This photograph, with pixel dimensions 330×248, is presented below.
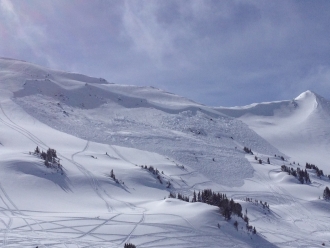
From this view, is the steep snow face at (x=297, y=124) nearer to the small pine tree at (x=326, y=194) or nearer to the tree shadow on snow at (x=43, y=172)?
the small pine tree at (x=326, y=194)

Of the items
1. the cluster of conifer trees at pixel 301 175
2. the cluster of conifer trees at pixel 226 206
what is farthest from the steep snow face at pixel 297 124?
the cluster of conifer trees at pixel 226 206

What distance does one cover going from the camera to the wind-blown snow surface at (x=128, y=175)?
11492 mm

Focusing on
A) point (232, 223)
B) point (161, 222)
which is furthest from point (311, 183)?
point (161, 222)

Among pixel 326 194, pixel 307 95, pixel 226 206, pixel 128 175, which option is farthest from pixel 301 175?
pixel 307 95

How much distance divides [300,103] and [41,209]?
48294 millimetres

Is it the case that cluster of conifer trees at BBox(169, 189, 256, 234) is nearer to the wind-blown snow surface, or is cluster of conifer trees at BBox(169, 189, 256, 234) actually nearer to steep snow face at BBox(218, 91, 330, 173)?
the wind-blown snow surface

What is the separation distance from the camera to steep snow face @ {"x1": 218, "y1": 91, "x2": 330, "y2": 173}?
37.6 metres

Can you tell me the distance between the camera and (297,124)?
45719 mm

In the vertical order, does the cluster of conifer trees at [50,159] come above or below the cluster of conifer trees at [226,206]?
above

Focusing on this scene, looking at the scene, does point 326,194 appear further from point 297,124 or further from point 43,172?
point 297,124

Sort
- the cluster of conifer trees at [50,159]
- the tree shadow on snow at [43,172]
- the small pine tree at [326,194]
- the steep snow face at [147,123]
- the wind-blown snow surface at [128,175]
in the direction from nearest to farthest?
the wind-blown snow surface at [128,175]
the tree shadow on snow at [43,172]
the cluster of conifer trees at [50,159]
the small pine tree at [326,194]
the steep snow face at [147,123]

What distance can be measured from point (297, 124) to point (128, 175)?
31.9 meters

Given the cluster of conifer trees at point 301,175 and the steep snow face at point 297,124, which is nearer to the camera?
the cluster of conifer trees at point 301,175

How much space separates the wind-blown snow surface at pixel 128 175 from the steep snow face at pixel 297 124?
101 inches
